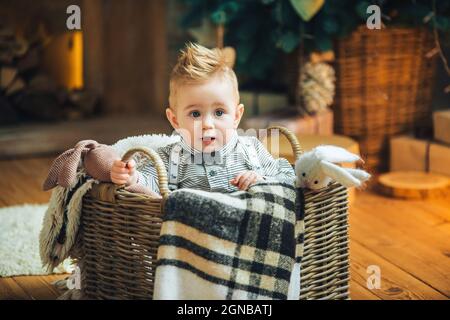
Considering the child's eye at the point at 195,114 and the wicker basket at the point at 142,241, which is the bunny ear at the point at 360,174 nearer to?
the wicker basket at the point at 142,241

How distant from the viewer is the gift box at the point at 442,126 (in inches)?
112

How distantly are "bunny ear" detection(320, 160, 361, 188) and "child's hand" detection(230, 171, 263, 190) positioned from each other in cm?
16

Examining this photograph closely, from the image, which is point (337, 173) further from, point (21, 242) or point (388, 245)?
point (21, 242)

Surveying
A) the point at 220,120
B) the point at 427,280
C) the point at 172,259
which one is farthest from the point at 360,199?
the point at 172,259

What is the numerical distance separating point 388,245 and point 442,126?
2.53ft

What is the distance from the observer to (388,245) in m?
2.26

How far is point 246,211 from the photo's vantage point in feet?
5.10

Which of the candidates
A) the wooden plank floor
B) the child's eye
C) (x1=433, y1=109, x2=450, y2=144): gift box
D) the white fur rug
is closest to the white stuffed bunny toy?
the child's eye

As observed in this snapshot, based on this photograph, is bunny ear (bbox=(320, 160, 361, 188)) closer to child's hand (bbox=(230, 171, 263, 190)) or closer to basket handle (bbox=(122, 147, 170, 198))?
child's hand (bbox=(230, 171, 263, 190))

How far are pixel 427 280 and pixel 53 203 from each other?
921mm

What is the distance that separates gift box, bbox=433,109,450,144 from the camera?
2846 millimetres

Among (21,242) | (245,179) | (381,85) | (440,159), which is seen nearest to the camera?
(245,179)

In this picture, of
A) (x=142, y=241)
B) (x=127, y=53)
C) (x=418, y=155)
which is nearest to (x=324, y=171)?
(x=142, y=241)
